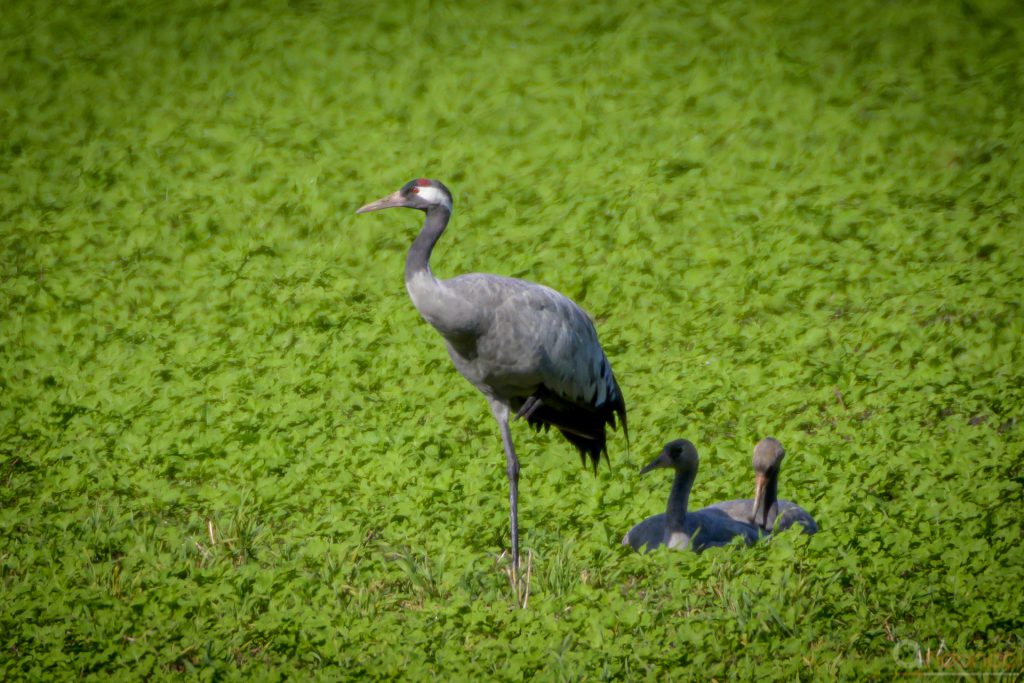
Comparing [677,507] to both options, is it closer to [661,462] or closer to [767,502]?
[661,462]

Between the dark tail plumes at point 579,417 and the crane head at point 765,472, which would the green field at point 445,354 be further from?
the crane head at point 765,472

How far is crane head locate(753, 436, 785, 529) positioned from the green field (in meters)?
0.37

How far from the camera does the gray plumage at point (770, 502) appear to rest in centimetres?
672

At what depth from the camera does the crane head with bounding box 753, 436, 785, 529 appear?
6711 millimetres

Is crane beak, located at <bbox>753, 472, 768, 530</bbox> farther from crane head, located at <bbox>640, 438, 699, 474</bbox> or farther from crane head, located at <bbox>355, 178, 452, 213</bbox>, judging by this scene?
crane head, located at <bbox>355, 178, 452, 213</bbox>

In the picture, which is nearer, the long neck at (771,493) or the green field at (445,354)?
the green field at (445,354)

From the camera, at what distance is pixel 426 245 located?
670 centimetres

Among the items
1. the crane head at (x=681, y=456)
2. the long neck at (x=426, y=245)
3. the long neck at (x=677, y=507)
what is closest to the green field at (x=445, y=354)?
the long neck at (x=677, y=507)

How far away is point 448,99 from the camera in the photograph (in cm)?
1205

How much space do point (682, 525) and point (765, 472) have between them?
50cm

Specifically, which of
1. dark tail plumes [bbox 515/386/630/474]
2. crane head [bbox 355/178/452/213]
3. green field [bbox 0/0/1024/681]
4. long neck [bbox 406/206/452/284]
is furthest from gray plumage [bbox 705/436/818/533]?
crane head [bbox 355/178/452/213]

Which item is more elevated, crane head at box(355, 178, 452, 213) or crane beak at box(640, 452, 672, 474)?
crane head at box(355, 178, 452, 213)

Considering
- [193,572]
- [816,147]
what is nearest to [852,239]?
[816,147]

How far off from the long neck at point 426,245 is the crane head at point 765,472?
72.4 inches
